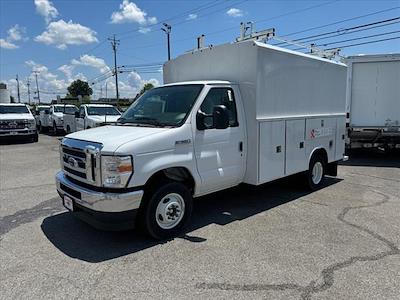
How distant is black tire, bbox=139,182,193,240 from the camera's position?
4582 millimetres

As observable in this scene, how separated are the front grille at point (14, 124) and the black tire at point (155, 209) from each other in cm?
1509

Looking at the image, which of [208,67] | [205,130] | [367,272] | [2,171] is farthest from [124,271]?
[2,171]

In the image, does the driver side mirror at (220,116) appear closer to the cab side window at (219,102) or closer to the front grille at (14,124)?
the cab side window at (219,102)

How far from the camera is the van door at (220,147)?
5.15 metres

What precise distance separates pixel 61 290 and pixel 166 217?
164 centimetres

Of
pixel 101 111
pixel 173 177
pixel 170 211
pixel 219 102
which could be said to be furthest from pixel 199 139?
pixel 101 111

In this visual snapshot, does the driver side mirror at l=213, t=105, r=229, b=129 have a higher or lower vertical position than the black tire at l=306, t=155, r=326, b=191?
higher

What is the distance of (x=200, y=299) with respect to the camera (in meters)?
3.37

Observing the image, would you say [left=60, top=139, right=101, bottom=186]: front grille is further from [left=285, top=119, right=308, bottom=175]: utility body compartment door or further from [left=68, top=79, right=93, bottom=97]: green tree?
[left=68, top=79, right=93, bottom=97]: green tree

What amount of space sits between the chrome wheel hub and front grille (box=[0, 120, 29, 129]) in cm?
1514

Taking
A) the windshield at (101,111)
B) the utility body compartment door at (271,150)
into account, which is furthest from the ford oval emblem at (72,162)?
the windshield at (101,111)

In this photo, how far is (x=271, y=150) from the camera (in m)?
6.10

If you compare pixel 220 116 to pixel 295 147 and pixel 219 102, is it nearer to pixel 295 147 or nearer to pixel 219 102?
pixel 219 102

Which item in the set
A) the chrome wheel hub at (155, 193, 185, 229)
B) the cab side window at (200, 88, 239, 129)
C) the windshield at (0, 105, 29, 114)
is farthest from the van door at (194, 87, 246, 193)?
the windshield at (0, 105, 29, 114)
